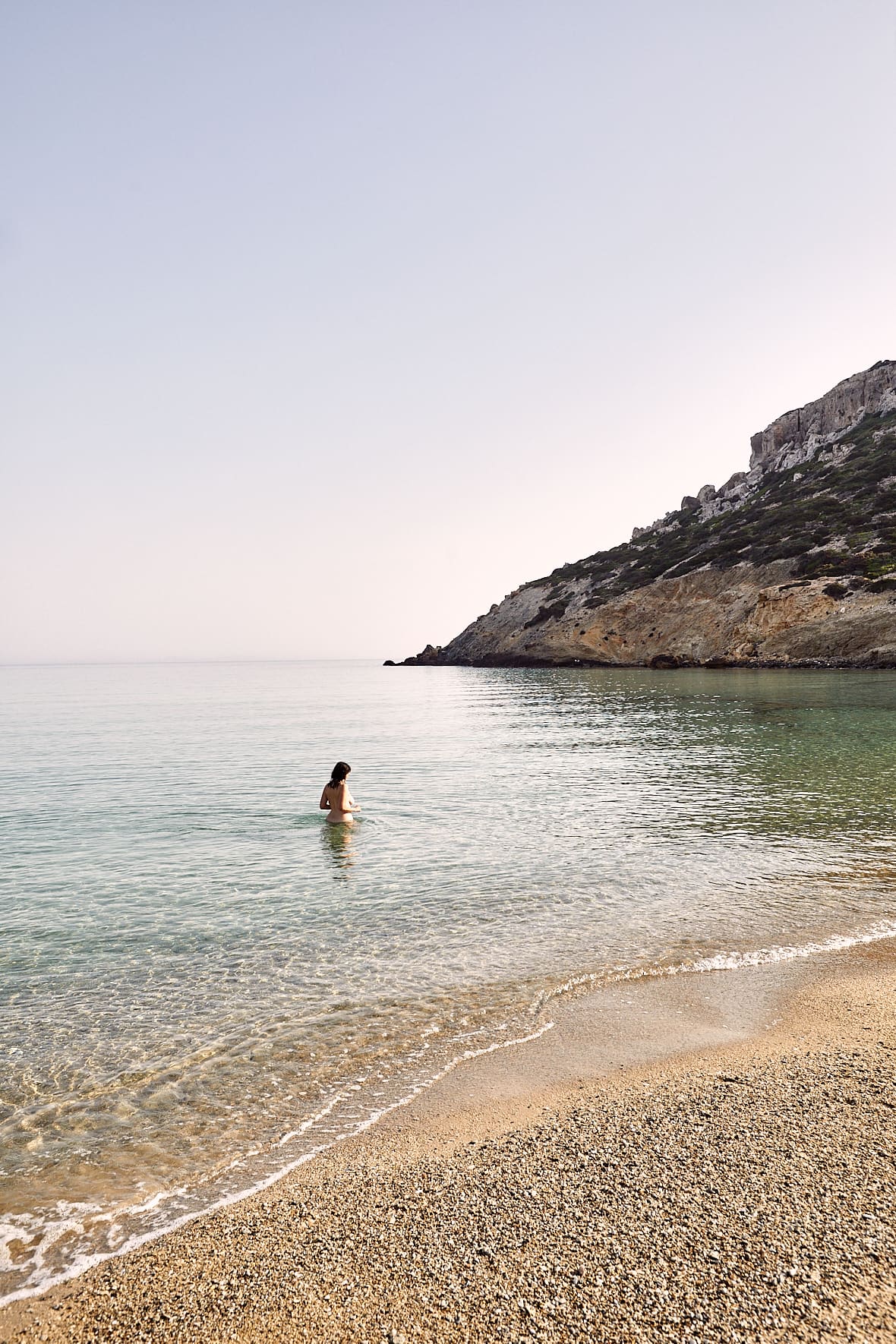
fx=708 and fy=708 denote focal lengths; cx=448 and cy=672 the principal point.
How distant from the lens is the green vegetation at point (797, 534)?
83.3 m

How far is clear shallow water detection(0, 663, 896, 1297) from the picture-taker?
5660mm

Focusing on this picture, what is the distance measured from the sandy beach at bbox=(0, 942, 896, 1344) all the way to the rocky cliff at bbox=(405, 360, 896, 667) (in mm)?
76181

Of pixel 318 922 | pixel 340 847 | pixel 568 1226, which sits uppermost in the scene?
pixel 568 1226

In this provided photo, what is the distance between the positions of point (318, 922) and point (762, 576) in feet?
292

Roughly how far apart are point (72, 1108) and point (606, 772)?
1931 cm

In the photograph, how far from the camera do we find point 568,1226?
4.23 metres

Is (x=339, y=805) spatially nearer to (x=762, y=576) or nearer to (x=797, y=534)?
(x=762, y=576)

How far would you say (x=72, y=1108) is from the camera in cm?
610

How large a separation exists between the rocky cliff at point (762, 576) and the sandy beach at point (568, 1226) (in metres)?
76.2

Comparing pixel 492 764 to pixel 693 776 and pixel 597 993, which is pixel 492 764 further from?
pixel 597 993

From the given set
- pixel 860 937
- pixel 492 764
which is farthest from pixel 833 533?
pixel 860 937

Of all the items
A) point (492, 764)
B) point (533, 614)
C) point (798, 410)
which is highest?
point (798, 410)

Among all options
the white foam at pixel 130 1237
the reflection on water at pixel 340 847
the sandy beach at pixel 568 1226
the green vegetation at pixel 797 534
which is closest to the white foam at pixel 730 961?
the sandy beach at pixel 568 1226

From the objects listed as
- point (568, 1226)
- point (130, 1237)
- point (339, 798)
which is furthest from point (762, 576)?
point (130, 1237)
